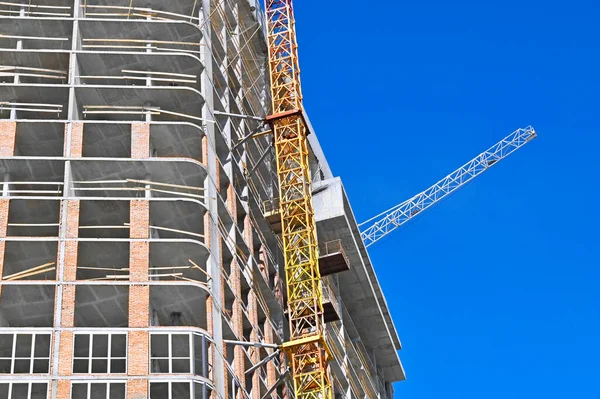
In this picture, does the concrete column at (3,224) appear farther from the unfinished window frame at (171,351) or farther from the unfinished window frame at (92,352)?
the unfinished window frame at (171,351)

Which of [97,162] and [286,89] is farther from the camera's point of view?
[286,89]

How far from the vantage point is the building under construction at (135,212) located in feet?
220

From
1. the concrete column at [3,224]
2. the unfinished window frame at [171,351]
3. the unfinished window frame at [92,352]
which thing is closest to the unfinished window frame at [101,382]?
the unfinished window frame at [92,352]

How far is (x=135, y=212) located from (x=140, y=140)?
5.85 metres

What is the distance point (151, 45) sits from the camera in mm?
85812

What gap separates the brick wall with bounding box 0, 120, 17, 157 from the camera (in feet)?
244

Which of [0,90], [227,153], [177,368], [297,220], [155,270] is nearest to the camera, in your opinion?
[177,368]

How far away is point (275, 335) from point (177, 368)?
1886 centimetres

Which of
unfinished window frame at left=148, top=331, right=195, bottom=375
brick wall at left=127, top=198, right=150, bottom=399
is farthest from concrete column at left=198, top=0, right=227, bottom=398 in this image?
brick wall at left=127, top=198, right=150, bottom=399

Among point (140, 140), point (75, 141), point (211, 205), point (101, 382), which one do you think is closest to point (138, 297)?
point (101, 382)

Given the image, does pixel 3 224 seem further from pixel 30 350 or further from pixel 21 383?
pixel 21 383

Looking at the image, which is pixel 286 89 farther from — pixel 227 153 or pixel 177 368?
pixel 177 368

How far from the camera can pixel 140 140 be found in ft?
252

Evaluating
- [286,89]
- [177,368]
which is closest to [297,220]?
[286,89]
